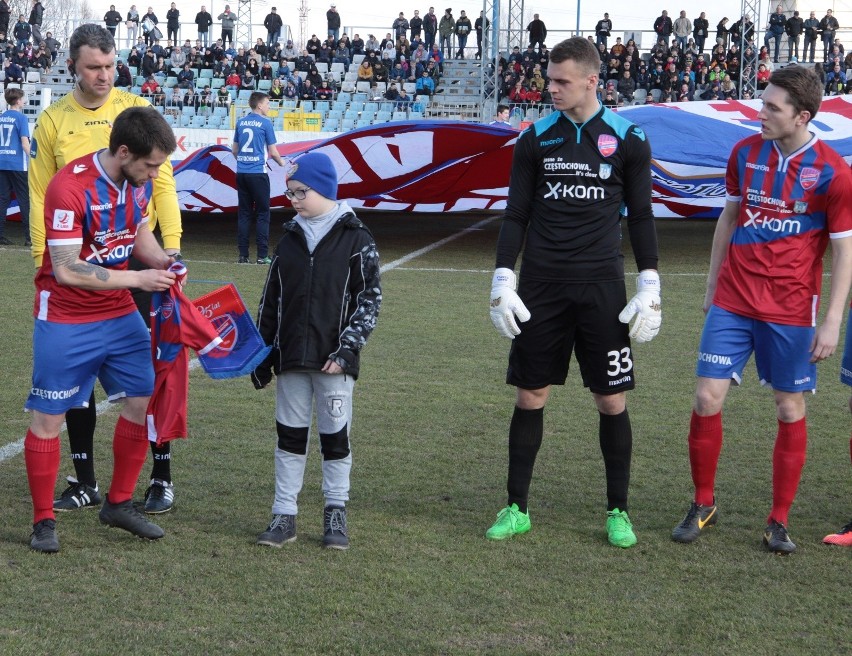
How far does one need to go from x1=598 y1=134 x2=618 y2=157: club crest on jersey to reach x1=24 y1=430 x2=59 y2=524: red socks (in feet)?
7.14

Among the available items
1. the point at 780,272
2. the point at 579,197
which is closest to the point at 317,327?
the point at 579,197

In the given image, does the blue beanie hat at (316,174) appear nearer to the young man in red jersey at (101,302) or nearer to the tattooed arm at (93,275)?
the young man in red jersey at (101,302)

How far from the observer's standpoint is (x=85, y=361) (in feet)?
11.8

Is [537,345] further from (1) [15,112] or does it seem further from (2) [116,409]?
(1) [15,112]

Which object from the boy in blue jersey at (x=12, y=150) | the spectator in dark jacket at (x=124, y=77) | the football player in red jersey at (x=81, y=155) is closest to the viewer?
the football player in red jersey at (x=81, y=155)

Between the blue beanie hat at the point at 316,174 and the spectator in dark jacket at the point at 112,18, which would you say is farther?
the spectator in dark jacket at the point at 112,18

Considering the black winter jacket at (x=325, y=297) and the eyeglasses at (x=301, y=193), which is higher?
the eyeglasses at (x=301, y=193)

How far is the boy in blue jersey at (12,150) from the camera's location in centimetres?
1224

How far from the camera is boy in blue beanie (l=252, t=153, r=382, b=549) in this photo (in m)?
3.66

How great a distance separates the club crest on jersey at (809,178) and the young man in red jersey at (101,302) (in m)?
2.17

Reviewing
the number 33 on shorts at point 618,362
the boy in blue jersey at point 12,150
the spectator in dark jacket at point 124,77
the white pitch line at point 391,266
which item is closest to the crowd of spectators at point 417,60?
the spectator in dark jacket at point 124,77

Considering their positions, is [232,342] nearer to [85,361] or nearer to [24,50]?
[85,361]

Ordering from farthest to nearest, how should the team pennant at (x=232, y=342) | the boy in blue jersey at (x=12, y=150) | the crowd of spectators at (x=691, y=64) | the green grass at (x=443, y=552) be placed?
the crowd of spectators at (x=691, y=64), the boy in blue jersey at (x=12, y=150), the team pennant at (x=232, y=342), the green grass at (x=443, y=552)

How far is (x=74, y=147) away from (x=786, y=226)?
8.98ft
